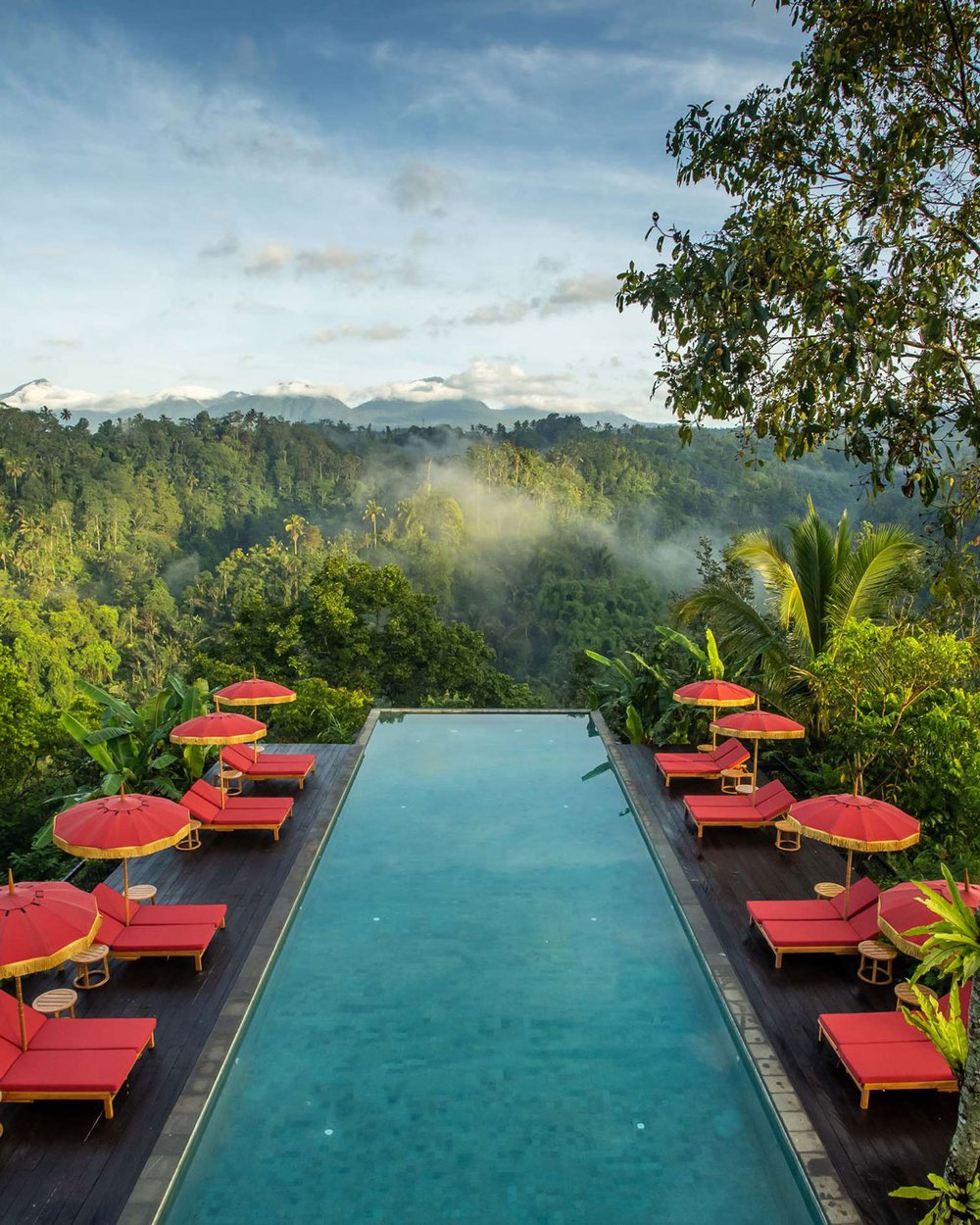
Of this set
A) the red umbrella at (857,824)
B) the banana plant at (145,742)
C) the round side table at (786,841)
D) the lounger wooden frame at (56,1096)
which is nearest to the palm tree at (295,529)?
the banana plant at (145,742)

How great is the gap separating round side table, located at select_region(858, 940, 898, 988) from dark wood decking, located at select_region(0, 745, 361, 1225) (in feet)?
14.1

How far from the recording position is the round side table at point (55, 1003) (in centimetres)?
575

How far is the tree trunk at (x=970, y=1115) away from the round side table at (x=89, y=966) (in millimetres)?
5068

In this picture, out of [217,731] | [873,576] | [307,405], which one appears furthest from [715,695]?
[307,405]

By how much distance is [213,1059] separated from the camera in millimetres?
5566

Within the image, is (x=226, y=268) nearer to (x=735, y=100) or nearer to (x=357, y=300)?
(x=357, y=300)

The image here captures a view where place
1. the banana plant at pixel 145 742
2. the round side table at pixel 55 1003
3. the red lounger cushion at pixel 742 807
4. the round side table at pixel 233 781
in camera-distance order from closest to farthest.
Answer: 1. the round side table at pixel 55 1003
2. the red lounger cushion at pixel 742 807
3. the banana plant at pixel 145 742
4. the round side table at pixel 233 781

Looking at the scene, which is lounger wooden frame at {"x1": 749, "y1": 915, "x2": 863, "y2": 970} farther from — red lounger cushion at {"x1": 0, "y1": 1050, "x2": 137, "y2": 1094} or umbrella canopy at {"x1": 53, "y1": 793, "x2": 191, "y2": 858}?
umbrella canopy at {"x1": 53, "y1": 793, "x2": 191, "y2": 858}

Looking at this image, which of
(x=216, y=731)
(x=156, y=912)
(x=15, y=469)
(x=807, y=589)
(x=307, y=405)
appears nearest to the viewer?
(x=156, y=912)

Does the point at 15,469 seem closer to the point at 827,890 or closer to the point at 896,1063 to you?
the point at 827,890

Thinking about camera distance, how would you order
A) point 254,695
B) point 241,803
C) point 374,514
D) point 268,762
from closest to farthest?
point 241,803
point 268,762
point 254,695
point 374,514

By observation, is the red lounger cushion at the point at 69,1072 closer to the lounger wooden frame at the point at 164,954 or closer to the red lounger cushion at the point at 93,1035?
the red lounger cushion at the point at 93,1035

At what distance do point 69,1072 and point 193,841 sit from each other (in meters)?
4.30

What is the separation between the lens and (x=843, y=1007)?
6.19 m
